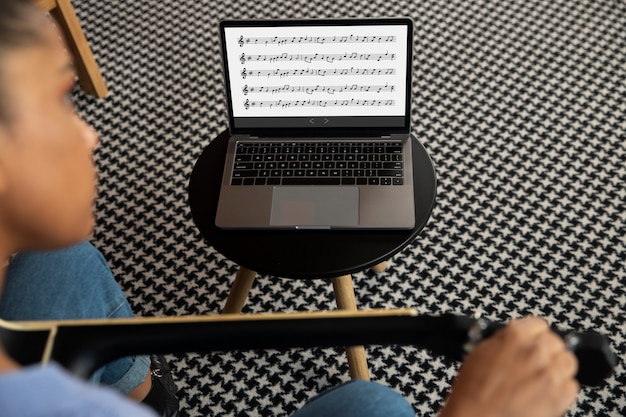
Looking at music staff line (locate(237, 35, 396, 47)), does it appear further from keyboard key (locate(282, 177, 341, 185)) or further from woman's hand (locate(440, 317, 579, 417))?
woman's hand (locate(440, 317, 579, 417))

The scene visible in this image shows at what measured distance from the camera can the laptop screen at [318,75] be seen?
1251 millimetres

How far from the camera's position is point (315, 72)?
1.29 m

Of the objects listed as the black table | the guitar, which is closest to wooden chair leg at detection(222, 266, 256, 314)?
the black table

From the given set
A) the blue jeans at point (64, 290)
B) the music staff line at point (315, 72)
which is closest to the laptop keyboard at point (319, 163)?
the music staff line at point (315, 72)

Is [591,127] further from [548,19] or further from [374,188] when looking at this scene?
[374,188]

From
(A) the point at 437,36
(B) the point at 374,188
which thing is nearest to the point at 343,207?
(B) the point at 374,188

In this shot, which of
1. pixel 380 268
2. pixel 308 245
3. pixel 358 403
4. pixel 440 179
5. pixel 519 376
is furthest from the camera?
pixel 440 179

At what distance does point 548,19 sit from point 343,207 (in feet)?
4.09

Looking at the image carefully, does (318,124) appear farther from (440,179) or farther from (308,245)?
(440,179)

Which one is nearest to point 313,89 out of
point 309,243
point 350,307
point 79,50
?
point 309,243

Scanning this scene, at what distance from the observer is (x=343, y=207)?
125 centimetres

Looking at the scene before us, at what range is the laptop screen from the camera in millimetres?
1251

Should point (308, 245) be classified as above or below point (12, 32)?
below

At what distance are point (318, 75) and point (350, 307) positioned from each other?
434 millimetres
